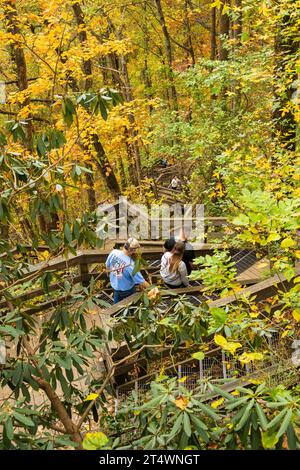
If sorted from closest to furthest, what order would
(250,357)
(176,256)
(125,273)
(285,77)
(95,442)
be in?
(95,442) < (250,357) < (125,273) < (176,256) < (285,77)

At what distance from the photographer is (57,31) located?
1041cm

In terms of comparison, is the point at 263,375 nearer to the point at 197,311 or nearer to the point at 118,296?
the point at 197,311

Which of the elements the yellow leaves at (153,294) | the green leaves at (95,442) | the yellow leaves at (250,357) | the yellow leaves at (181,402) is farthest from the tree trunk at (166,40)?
the green leaves at (95,442)

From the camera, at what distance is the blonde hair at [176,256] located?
648 cm

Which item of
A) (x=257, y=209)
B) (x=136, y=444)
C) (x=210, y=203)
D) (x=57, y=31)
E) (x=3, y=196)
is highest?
(x=57, y=31)

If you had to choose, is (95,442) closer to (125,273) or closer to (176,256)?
(125,273)

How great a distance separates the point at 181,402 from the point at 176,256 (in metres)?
3.95

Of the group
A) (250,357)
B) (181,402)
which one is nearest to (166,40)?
(250,357)

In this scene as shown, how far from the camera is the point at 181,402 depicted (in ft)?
8.62

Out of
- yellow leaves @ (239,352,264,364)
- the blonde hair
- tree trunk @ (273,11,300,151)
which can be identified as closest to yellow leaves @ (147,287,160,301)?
yellow leaves @ (239,352,264,364)

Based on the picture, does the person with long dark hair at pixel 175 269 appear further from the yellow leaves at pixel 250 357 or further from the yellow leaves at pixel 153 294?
the yellow leaves at pixel 250 357

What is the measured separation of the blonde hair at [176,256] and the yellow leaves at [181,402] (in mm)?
3879
